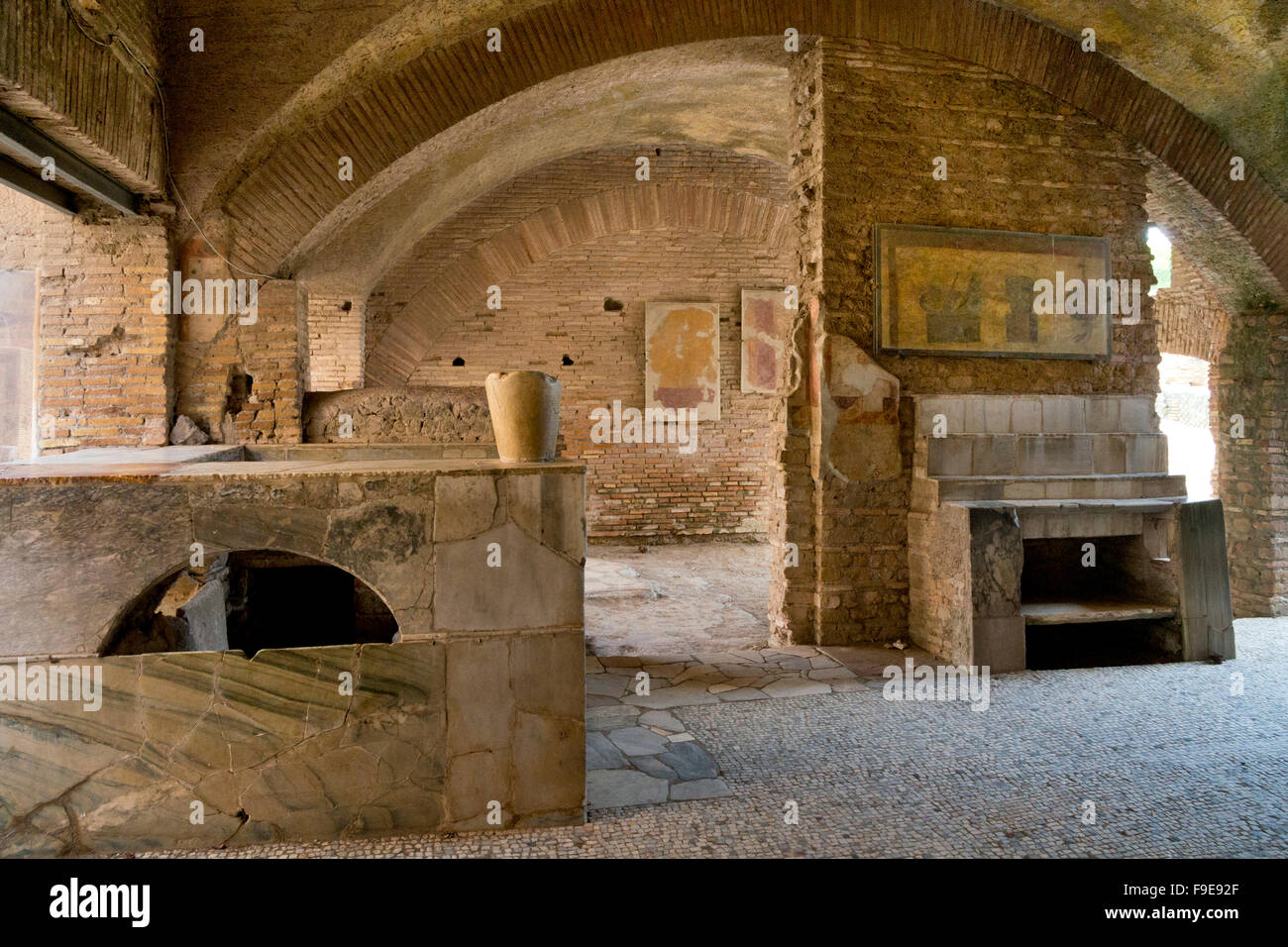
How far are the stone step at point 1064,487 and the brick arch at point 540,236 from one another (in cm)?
604

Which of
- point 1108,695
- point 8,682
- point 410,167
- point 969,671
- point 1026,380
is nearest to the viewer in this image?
point 8,682

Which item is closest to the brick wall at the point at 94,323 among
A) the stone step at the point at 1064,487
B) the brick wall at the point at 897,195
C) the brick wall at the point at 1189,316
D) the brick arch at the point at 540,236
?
the brick arch at the point at 540,236

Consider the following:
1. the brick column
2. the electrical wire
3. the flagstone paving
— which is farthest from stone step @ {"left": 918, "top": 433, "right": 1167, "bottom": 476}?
the electrical wire

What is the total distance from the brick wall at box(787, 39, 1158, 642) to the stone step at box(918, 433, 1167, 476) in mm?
303

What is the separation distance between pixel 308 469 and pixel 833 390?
3587mm

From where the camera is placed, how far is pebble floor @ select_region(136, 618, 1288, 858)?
109 inches

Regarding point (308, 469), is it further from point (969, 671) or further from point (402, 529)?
point (969, 671)

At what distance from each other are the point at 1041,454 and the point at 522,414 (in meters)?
3.88

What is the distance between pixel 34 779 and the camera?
2.66 m

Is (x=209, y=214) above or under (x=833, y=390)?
above

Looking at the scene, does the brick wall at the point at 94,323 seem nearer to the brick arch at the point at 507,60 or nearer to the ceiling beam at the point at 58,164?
the ceiling beam at the point at 58,164

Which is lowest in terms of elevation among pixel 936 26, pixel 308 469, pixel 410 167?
pixel 308 469

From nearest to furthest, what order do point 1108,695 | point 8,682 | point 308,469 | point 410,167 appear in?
1. point 8,682
2. point 308,469
3. point 1108,695
4. point 410,167

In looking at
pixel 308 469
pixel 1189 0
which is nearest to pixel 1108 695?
pixel 308 469
